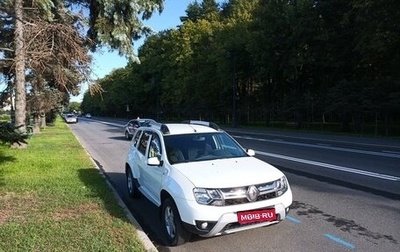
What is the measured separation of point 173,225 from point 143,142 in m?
2.84

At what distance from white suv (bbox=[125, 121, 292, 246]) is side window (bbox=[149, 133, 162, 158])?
0.11ft

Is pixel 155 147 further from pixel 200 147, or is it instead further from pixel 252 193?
pixel 252 193

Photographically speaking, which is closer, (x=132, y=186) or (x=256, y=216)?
(x=256, y=216)

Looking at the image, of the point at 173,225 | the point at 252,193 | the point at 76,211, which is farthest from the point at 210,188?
the point at 76,211

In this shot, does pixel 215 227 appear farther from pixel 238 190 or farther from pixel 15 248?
pixel 15 248

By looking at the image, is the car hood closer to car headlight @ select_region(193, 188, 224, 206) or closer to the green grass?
car headlight @ select_region(193, 188, 224, 206)

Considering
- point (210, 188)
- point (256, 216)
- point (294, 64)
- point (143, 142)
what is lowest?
point (256, 216)

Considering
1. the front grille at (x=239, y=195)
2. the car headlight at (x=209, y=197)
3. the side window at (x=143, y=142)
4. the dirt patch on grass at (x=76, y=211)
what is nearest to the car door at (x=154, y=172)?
the side window at (x=143, y=142)

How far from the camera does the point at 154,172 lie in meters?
6.75

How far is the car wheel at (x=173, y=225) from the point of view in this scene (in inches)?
213

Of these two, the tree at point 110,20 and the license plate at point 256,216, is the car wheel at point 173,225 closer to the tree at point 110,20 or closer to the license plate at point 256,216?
the license plate at point 256,216

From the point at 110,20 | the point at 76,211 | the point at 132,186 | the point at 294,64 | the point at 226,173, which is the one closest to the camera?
the point at 226,173

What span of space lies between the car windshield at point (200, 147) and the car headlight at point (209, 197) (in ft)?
3.87

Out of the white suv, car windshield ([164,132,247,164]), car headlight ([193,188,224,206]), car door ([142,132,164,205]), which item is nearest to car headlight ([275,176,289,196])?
the white suv
